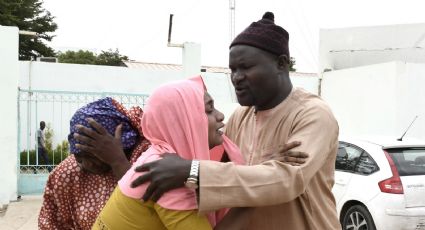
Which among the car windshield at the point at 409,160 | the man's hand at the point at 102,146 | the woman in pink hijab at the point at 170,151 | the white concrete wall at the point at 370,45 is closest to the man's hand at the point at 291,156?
the woman in pink hijab at the point at 170,151

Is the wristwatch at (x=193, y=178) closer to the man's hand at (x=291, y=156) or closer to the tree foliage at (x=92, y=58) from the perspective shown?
the man's hand at (x=291, y=156)

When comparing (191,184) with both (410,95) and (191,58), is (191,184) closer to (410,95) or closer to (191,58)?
Answer: (191,58)

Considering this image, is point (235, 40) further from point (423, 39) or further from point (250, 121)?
point (423, 39)

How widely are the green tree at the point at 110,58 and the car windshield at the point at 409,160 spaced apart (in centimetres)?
2814

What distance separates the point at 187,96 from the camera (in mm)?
1390

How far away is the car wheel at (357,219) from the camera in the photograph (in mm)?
5770

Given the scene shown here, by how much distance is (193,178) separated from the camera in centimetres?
128

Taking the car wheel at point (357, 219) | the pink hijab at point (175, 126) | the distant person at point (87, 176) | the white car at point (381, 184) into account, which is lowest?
the car wheel at point (357, 219)

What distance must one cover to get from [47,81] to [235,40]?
11870mm

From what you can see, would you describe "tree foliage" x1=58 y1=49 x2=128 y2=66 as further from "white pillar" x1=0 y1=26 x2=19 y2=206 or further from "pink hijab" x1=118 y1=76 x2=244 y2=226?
"pink hijab" x1=118 y1=76 x2=244 y2=226

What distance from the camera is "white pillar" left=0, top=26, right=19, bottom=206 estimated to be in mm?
8211

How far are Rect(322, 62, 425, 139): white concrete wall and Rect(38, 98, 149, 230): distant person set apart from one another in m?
10.7

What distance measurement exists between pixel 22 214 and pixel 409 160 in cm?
570

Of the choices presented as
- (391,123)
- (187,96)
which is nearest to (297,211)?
(187,96)
